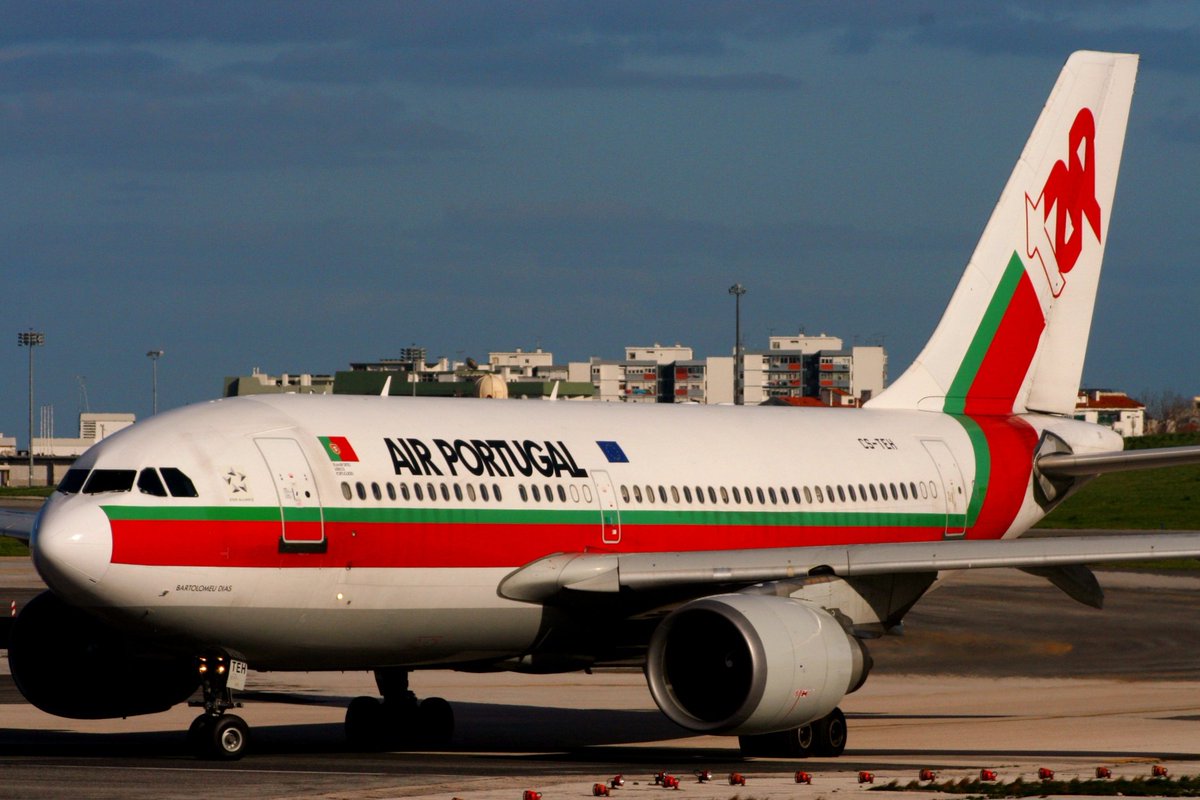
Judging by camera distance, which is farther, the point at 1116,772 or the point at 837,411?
the point at 837,411

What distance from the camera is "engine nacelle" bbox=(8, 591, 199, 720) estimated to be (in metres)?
23.6

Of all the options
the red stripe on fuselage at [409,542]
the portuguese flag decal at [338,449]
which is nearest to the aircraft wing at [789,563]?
the red stripe on fuselage at [409,542]

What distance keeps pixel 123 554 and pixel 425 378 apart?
142m

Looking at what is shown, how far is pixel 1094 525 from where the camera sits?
86625 mm

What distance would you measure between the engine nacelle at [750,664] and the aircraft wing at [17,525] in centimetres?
930

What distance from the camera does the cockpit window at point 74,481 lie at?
68.6ft

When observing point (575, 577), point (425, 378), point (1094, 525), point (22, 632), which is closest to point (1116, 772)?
point (575, 577)

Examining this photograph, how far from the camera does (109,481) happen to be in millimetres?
20844

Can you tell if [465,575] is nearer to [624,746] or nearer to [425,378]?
[624,746]

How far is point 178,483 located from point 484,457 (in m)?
4.41

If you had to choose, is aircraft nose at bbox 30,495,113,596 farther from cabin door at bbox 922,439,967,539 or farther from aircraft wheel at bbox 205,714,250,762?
cabin door at bbox 922,439,967,539

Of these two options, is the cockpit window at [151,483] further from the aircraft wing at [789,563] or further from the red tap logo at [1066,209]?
the red tap logo at [1066,209]

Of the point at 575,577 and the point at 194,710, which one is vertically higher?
the point at 575,577

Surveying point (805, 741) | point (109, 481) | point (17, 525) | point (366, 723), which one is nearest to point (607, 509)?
point (805, 741)
